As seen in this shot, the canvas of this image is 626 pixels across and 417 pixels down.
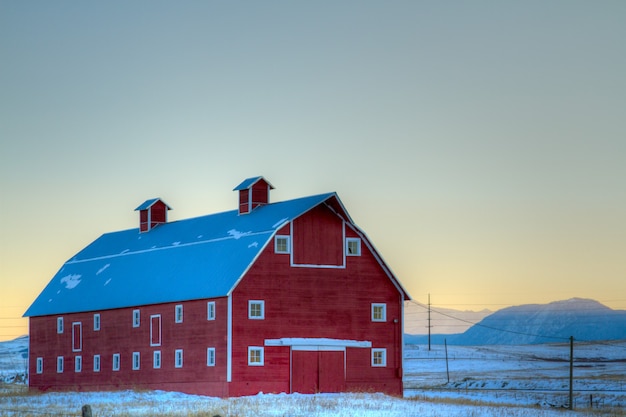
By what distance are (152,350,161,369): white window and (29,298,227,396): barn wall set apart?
23cm

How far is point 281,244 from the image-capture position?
5922 centimetres

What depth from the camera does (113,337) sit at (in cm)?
6688

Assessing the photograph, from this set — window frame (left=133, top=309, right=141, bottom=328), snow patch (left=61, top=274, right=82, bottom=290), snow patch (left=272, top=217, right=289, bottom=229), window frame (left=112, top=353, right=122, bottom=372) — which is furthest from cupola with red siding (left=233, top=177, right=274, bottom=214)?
snow patch (left=61, top=274, right=82, bottom=290)

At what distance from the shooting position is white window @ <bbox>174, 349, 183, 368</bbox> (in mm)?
61000

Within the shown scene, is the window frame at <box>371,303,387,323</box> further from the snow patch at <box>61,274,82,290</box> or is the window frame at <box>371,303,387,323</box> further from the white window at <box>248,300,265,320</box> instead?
the snow patch at <box>61,274,82,290</box>

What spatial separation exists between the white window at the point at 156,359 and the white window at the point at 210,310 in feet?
16.4

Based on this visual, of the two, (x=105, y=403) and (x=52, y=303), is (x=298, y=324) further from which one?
(x=52, y=303)

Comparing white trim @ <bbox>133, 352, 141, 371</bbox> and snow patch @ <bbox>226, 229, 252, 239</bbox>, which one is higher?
snow patch @ <bbox>226, 229, 252, 239</bbox>

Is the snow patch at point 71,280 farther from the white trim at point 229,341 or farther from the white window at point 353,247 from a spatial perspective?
the white window at point 353,247

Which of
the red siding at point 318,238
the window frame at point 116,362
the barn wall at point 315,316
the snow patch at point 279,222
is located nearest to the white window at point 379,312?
the barn wall at point 315,316

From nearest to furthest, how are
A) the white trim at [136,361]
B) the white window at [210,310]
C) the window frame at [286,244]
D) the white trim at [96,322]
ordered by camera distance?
the white window at [210,310] → the window frame at [286,244] → the white trim at [136,361] → the white trim at [96,322]

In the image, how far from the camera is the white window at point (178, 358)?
200 feet

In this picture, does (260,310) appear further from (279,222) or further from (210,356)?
(279,222)

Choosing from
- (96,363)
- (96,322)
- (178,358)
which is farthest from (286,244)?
(96,363)
